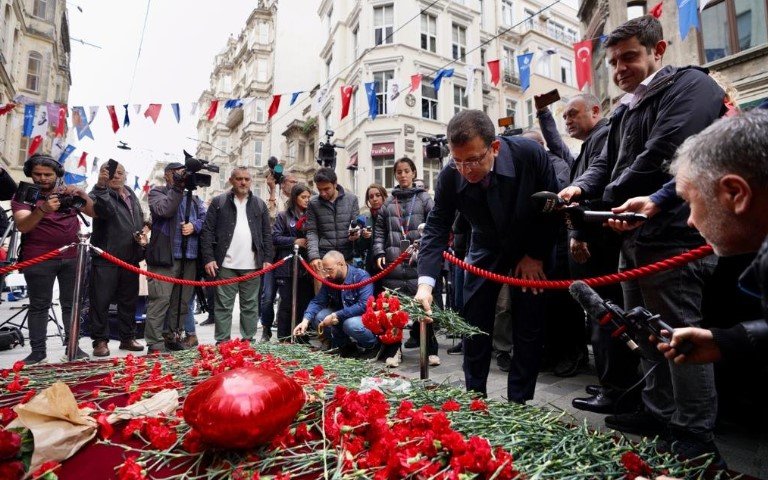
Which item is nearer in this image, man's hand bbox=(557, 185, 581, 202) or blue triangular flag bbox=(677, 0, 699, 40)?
man's hand bbox=(557, 185, 581, 202)

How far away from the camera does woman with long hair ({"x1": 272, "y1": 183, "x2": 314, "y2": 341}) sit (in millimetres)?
5098

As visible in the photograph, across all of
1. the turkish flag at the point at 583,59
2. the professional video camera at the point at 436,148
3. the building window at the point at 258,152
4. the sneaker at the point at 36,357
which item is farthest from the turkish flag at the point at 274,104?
the building window at the point at 258,152

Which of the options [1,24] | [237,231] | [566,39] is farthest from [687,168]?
[566,39]

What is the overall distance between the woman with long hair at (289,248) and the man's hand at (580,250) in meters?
3.25

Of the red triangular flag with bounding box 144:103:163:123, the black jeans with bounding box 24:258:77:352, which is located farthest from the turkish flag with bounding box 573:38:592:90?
the red triangular flag with bounding box 144:103:163:123

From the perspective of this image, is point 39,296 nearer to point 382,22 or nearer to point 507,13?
point 382,22

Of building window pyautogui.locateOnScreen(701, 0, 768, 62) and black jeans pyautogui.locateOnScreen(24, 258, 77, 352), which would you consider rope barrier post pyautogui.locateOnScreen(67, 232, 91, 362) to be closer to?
black jeans pyautogui.locateOnScreen(24, 258, 77, 352)

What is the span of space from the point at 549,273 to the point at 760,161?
1753 mm

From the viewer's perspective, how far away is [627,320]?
135cm

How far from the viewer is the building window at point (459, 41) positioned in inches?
845

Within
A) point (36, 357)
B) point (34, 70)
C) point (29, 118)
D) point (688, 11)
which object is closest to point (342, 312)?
point (36, 357)

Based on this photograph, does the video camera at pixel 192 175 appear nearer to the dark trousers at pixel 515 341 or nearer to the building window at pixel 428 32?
the dark trousers at pixel 515 341

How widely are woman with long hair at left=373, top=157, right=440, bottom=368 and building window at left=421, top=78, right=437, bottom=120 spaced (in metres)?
16.3

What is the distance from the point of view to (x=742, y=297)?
2023 mm
